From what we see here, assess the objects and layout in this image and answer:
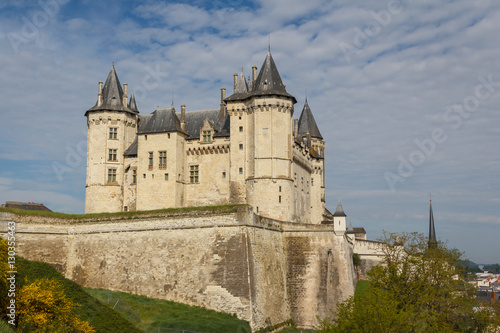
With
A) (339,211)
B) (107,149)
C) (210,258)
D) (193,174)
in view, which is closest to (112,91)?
(107,149)

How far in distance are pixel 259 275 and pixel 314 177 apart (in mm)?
20929

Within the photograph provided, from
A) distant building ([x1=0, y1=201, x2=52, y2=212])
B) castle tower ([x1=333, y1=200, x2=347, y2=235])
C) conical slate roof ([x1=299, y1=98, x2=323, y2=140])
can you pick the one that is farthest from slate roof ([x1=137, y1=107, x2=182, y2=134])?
castle tower ([x1=333, y1=200, x2=347, y2=235])

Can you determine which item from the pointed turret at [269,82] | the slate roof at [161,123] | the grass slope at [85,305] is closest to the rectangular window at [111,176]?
the slate roof at [161,123]

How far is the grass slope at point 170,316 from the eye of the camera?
32.5 m

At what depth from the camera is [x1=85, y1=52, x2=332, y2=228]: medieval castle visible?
151 ft

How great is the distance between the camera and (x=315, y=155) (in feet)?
191

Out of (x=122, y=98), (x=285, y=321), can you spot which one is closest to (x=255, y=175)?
(x=285, y=321)

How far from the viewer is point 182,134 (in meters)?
50.4

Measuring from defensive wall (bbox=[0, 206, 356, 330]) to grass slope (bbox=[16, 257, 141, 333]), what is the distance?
29.8 ft

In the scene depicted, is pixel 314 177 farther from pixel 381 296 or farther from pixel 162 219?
pixel 381 296

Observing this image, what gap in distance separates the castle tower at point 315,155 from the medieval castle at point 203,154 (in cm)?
325

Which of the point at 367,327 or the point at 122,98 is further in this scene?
the point at 122,98

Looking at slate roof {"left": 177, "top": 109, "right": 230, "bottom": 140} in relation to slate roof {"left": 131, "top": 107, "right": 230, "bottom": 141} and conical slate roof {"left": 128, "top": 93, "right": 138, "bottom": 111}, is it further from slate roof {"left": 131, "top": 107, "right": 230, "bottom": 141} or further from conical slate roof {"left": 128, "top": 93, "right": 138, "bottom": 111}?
conical slate roof {"left": 128, "top": 93, "right": 138, "bottom": 111}

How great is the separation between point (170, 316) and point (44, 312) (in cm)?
1258
